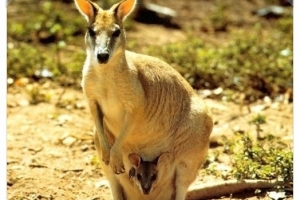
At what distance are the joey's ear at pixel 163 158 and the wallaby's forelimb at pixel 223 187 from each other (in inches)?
18.1

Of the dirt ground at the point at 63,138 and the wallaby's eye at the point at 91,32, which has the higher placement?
the wallaby's eye at the point at 91,32

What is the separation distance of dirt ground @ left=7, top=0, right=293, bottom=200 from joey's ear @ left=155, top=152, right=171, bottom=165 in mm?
667

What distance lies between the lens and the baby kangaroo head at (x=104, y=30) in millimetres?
4305

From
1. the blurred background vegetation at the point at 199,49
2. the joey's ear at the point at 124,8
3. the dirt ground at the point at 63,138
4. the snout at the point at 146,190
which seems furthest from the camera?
the blurred background vegetation at the point at 199,49

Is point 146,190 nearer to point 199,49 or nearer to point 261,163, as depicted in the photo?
point 261,163

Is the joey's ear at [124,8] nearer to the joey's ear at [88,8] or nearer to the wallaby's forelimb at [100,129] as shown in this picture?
the joey's ear at [88,8]

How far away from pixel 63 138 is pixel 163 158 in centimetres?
196

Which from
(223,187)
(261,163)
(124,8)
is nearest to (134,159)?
(223,187)

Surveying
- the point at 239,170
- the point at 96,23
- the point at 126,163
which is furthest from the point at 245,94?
the point at 96,23

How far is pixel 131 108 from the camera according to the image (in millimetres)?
4668

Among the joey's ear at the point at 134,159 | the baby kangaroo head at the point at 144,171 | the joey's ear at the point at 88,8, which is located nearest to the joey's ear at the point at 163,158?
the baby kangaroo head at the point at 144,171

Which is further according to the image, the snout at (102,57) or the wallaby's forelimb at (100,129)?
the wallaby's forelimb at (100,129)

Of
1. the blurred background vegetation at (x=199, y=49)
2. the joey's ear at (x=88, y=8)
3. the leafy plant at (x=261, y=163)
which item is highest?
the joey's ear at (x=88, y=8)

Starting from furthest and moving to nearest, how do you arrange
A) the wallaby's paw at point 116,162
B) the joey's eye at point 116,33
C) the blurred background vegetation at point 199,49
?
the blurred background vegetation at point 199,49 → the wallaby's paw at point 116,162 → the joey's eye at point 116,33
